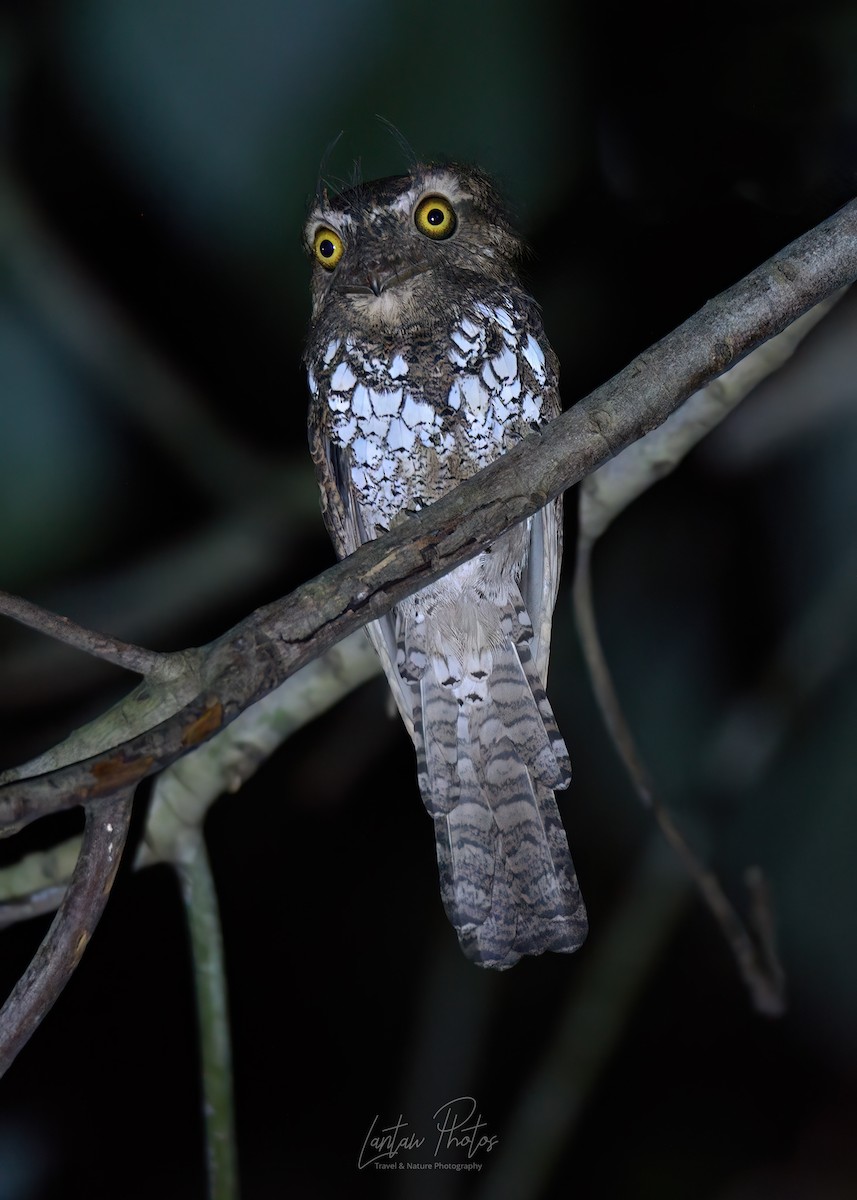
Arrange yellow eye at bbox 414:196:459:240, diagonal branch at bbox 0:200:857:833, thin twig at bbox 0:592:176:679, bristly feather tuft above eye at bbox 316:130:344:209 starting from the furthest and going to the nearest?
bristly feather tuft above eye at bbox 316:130:344:209 → yellow eye at bbox 414:196:459:240 → thin twig at bbox 0:592:176:679 → diagonal branch at bbox 0:200:857:833

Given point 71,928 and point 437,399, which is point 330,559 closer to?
point 437,399

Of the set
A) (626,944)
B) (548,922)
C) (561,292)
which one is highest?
(561,292)

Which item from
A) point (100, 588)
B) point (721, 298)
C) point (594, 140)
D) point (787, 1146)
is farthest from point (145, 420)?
point (787, 1146)

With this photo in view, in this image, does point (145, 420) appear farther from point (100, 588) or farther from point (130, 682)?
point (130, 682)

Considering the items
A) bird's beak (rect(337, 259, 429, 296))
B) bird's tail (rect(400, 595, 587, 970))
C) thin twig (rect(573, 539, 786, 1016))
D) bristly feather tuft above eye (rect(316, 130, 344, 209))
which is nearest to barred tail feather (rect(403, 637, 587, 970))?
bird's tail (rect(400, 595, 587, 970))

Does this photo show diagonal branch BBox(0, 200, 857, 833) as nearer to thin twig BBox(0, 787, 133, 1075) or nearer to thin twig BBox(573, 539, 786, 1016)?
thin twig BBox(0, 787, 133, 1075)
